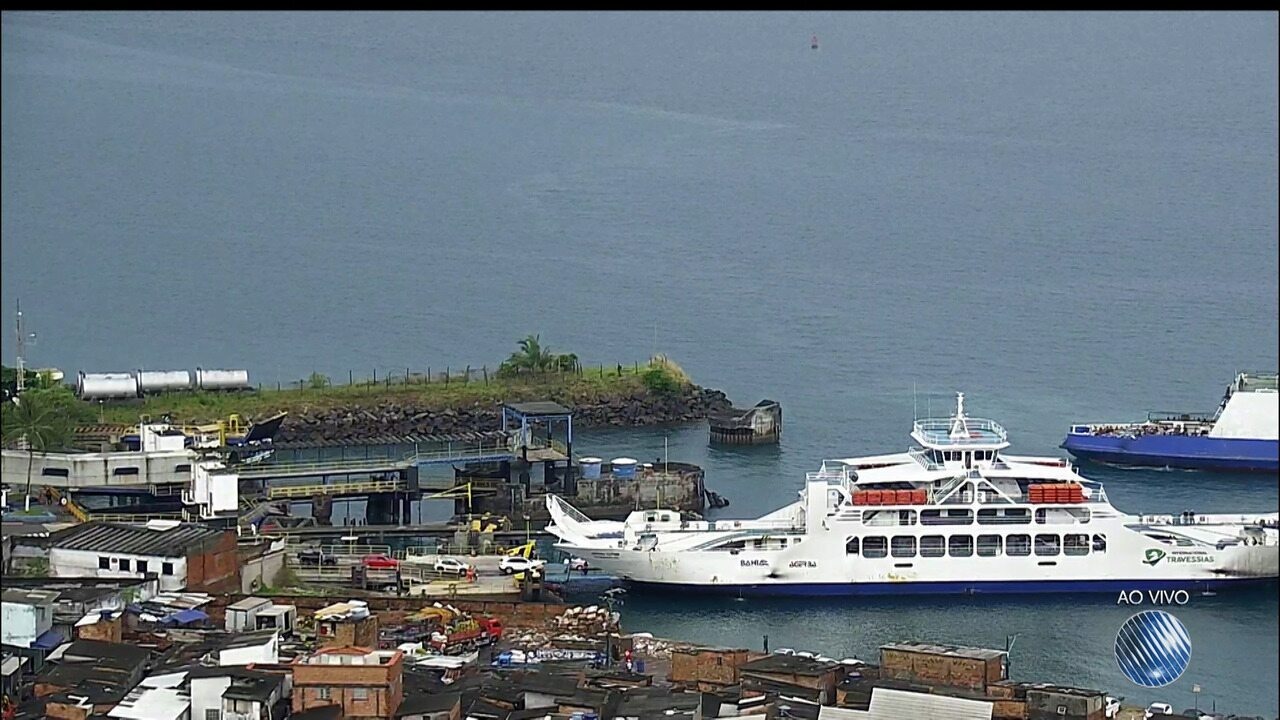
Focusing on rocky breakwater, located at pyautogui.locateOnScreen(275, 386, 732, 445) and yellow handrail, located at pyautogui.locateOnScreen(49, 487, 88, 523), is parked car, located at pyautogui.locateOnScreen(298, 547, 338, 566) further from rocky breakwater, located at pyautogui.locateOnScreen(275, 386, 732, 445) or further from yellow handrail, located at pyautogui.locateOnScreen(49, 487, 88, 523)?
rocky breakwater, located at pyautogui.locateOnScreen(275, 386, 732, 445)

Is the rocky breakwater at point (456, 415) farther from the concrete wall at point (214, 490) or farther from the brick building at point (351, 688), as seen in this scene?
the brick building at point (351, 688)

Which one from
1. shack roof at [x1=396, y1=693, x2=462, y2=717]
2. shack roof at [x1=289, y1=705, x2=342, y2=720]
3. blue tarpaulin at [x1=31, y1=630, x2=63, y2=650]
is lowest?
shack roof at [x1=289, y1=705, x2=342, y2=720]

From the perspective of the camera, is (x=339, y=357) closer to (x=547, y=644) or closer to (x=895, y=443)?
(x=895, y=443)

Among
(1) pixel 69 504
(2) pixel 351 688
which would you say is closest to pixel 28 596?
(2) pixel 351 688

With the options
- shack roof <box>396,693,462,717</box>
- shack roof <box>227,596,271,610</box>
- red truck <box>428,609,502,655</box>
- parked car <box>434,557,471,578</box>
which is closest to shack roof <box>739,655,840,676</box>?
shack roof <box>396,693,462,717</box>

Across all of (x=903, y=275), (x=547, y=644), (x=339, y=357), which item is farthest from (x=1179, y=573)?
(x=903, y=275)
